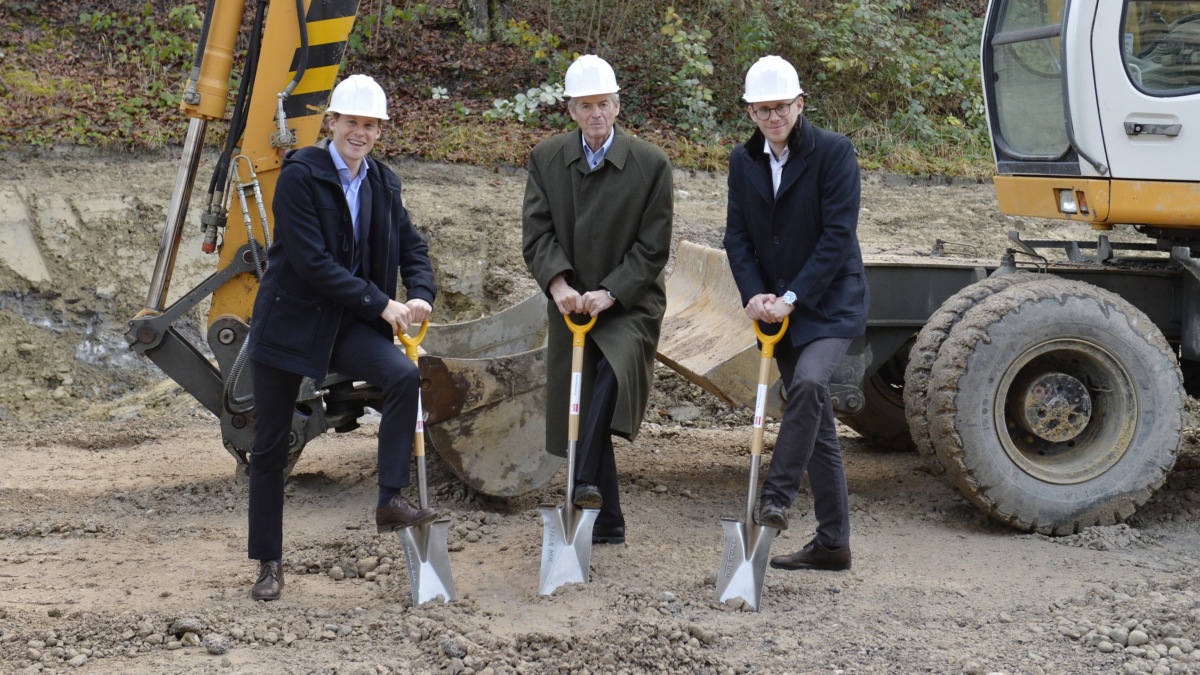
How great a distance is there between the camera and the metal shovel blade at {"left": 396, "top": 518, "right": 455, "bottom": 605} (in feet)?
14.0

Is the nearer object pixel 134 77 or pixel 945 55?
pixel 134 77

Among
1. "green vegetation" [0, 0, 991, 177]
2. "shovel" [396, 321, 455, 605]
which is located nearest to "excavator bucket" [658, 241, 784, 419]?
"shovel" [396, 321, 455, 605]

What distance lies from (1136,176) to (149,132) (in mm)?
7831

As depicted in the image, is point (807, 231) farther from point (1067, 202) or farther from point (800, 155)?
point (1067, 202)

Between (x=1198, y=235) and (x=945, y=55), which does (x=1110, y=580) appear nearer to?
(x=1198, y=235)

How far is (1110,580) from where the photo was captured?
4727 mm

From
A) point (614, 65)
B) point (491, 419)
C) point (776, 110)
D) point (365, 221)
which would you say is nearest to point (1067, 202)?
point (776, 110)

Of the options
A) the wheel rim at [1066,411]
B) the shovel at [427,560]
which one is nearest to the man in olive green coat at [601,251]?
the shovel at [427,560]

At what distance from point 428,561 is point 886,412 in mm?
3369

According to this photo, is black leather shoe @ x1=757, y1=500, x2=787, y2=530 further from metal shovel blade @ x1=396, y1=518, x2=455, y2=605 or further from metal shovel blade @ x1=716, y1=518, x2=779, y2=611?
metal shovel blade @ x1=396, y1=518, x2=455, y2=605

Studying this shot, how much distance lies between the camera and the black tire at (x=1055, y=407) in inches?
205

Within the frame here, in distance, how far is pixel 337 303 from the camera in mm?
4184

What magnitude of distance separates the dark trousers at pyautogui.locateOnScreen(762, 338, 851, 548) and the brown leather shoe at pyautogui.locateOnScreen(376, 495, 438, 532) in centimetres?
127

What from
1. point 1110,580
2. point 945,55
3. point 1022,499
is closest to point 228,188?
point 1022,499
